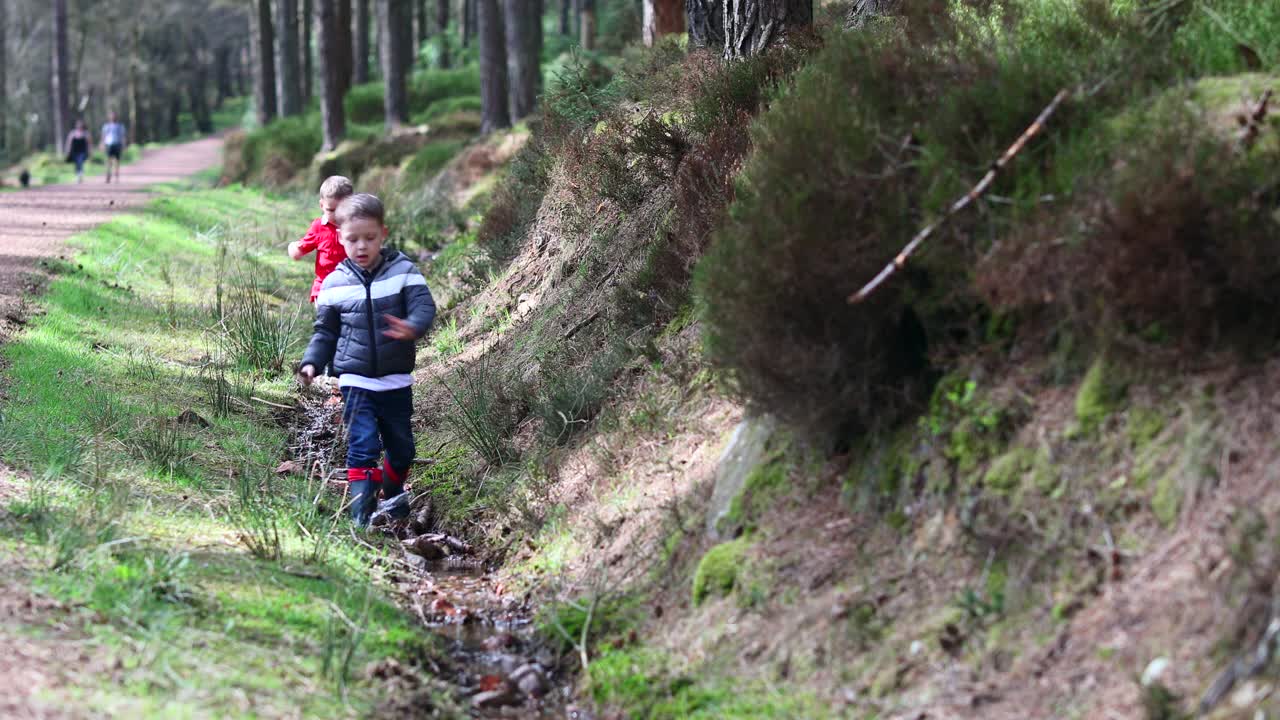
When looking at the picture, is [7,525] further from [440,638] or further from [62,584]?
[440,638]

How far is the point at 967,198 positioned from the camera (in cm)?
408

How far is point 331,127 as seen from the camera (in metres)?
28.1

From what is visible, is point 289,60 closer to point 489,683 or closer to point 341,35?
point 341,35

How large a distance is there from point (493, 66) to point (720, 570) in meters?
19.6

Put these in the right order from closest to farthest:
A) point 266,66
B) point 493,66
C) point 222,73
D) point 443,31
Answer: point 493,66
point 266,66
point 443,31
point 222,73

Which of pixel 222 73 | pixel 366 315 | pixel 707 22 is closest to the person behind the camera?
pixel 366 315

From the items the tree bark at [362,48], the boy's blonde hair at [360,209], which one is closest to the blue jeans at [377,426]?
the boy's blonde hair at [360,209]

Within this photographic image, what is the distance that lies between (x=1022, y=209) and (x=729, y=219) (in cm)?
165

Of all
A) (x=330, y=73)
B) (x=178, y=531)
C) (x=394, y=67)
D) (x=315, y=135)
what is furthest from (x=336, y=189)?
(x=315, y=135)

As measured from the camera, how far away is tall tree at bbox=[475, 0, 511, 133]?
896 inches

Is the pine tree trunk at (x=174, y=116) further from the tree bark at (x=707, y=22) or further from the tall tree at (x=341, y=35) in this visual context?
the tree bark at (x=707, y=22)

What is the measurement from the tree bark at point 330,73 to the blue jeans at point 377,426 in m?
22.3

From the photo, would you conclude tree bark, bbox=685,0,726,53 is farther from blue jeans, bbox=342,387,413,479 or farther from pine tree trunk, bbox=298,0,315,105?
pine tree trunk, bbox=298,0,315,105

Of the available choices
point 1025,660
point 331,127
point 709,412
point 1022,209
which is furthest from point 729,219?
point 331,127
